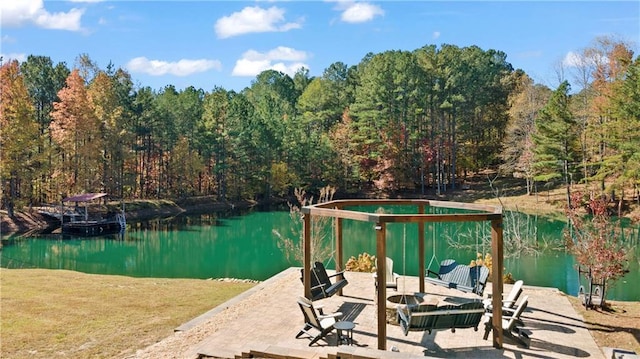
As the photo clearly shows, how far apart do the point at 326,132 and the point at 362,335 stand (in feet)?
129

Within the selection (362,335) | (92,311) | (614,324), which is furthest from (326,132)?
(362,335)

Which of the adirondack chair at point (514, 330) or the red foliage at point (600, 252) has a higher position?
the red foliage at point (600, 252)

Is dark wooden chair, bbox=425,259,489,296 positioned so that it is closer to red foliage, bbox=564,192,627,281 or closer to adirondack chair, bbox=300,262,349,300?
adirondack chair, bbox=300,262,349,300

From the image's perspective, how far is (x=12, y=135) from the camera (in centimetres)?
2552

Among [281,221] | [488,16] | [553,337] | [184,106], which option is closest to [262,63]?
[184,106]

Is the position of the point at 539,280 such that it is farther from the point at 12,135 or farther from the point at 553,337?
the point at 12,135

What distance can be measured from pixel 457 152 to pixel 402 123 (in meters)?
5.47

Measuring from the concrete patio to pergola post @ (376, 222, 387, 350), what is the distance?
0.24m

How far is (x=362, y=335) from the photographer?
22.3 ft

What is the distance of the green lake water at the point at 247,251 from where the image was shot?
1455 cm

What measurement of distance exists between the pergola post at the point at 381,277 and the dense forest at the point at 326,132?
23.6 m

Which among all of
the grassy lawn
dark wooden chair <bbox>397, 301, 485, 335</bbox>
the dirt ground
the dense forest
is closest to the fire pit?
dark wooden chair <bbox>397, 301, 485, 335</bbox>

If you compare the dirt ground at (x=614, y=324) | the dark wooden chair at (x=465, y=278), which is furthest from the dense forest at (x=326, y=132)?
the dark wooden chair at (x=465, y=278)

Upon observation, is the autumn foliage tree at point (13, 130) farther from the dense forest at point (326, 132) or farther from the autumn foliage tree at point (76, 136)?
the autumn foliage tree at point (76, 136)
